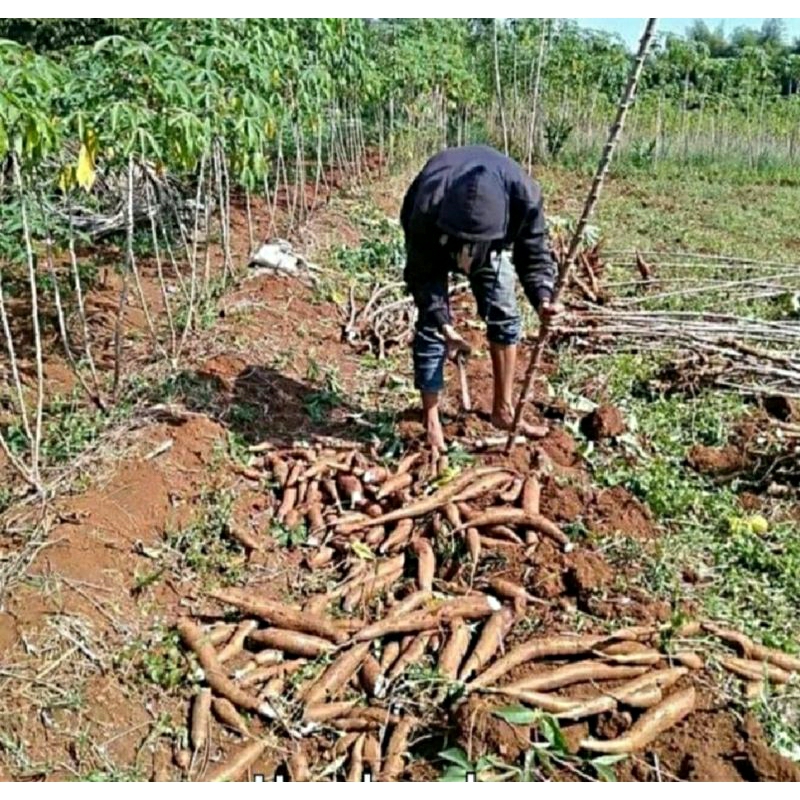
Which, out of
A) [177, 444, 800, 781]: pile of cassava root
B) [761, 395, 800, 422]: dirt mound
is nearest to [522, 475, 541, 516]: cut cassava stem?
[177, 444, 800, 781]: pile of cassava root

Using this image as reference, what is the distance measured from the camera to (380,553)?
3201 mm

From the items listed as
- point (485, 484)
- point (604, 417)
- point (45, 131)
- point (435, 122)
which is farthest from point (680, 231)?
point (45, 131)

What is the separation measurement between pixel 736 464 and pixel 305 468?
1703mm

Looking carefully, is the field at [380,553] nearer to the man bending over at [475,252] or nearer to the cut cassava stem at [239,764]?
the cut cassava stem at [239,764]

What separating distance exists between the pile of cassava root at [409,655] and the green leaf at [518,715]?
61 millimetres

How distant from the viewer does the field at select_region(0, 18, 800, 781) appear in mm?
2385

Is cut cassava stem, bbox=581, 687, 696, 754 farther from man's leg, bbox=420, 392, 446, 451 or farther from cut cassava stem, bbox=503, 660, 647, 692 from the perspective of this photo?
man's leg, bbox=420, 392, 446, 451

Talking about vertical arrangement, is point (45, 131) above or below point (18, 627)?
above

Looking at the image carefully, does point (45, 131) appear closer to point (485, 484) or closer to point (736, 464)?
point (485, 484)

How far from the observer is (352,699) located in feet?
8.46

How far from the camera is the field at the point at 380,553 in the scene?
2.38m

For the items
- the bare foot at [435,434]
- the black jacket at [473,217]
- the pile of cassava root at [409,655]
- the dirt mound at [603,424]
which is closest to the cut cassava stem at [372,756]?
the pile of cassava root at [409,655]

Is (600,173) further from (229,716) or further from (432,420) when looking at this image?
(229,716)

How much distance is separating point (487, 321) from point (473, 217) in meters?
0.72
